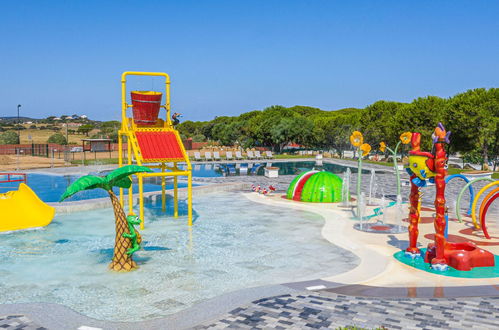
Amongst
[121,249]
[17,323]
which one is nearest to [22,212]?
[121,249]

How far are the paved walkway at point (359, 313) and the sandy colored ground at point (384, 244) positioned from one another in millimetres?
1117

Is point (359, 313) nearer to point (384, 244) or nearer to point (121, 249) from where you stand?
point (121, 249)

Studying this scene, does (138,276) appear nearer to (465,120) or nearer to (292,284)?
(292,284)

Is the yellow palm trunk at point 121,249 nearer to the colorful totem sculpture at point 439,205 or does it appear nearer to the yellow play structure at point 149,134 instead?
the yellow play structure at point 149,134

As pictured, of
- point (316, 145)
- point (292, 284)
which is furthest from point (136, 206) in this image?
point (316, 145)

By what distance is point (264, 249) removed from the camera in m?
12.0

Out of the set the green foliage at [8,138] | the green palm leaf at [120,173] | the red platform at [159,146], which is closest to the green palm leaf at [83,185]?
the green palm leaf at [120,173]

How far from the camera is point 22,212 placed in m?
14.7

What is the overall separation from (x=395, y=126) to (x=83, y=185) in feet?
145

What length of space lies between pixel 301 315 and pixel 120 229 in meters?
4.78

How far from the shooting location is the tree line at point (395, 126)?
37.1 m

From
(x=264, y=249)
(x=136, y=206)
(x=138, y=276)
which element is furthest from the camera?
(x=136, y=206)

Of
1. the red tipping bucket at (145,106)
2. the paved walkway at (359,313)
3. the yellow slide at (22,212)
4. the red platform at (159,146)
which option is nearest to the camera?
the paved walkway at (359,313)

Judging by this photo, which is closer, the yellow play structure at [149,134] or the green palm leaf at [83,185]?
the green palm leaf at [83,185]
